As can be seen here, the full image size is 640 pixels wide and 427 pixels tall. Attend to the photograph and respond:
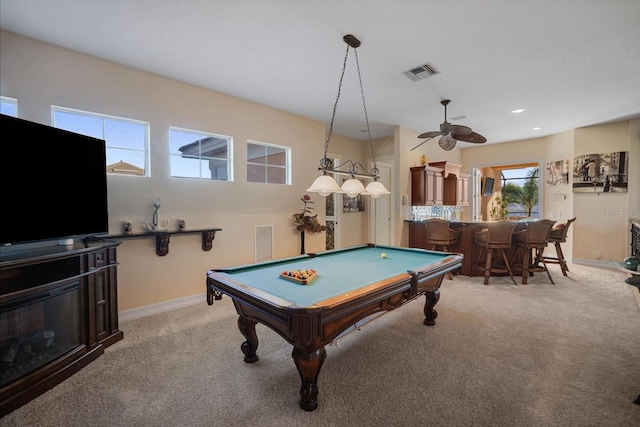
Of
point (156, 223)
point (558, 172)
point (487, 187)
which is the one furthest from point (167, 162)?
point (487, 187)

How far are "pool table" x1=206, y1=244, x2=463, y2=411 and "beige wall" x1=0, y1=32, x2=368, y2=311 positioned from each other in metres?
1.63

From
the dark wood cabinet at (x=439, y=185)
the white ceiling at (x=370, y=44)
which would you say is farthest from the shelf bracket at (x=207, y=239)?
the dark wood cabinet at (x=439, y=185)

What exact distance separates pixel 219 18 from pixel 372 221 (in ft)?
16.6

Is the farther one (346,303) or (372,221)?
(372,221)

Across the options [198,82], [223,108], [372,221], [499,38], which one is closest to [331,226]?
[372,221]

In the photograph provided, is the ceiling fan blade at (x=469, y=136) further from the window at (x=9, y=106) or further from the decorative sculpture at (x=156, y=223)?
the window at (x=9, y=106)

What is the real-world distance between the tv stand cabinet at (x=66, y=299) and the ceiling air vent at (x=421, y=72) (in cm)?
360

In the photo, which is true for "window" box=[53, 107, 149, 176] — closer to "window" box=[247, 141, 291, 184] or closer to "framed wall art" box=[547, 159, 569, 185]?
"window" box=[247, 141, 291, 184]

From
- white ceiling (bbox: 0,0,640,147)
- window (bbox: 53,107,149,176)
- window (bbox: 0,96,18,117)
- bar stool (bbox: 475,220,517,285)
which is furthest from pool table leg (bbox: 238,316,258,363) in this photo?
bar stool (bbox: 475,220,517,285)

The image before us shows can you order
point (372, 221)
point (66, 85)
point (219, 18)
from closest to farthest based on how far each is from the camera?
1. point (219, 18)
2. point (66, 85)
3. point (372, 221)

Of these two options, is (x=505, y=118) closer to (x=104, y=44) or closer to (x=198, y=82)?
(x=198, y=82)

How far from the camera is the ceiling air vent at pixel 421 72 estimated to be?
3088mm

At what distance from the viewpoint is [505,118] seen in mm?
4945

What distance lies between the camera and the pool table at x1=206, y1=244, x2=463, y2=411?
1470mm
